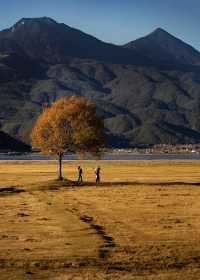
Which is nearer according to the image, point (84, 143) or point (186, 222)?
point (186, 222)

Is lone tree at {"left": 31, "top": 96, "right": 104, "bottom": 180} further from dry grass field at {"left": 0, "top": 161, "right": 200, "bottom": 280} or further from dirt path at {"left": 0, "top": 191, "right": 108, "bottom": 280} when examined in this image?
dirt path at {"left": 0, "top": 191, "right": 108, "bottom": 280}

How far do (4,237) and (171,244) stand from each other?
782cm

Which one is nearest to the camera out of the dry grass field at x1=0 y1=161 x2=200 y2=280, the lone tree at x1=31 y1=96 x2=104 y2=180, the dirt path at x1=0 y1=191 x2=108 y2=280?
the dry grass field at x1=0 y1=161 x2=200 y2=280

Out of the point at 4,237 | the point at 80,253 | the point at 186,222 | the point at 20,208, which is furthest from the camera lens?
the point at 20,208

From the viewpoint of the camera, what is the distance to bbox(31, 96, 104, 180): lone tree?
86.8m

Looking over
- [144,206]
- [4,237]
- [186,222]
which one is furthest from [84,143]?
[4,237]

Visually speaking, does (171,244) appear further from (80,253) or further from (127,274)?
(127,274)

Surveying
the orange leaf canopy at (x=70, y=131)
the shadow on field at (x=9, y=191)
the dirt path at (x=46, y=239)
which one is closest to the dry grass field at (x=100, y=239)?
the dirt path at (x=46, y=239)

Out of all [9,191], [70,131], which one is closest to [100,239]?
[9,191]

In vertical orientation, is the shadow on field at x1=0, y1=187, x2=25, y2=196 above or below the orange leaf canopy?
below

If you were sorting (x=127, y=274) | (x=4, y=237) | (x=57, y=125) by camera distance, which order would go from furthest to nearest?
(x=57, y=125) → (x=4, y=237) → (x=127, y=274)

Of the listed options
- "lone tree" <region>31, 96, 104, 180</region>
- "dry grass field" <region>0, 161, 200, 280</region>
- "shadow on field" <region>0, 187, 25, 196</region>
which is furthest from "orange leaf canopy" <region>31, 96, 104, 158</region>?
"dry grass field" <region>0, 161, 200, 280</region>

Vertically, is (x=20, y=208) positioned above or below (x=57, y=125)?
below

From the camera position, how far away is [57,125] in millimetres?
87312
